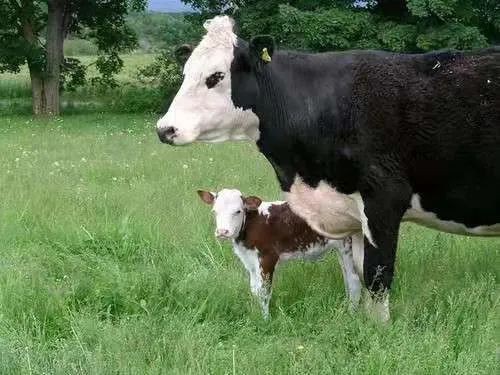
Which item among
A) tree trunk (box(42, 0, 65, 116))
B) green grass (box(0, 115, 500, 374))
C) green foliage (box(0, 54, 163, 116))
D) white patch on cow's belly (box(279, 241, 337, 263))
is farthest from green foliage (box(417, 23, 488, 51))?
white patch on cow's belly (box(279, 241, 337, 263))

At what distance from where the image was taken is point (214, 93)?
512cm

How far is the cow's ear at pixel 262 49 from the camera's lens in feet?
16.8

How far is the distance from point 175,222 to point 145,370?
3591 mm

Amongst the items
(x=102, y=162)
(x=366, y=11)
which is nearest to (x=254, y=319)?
(x=102, y=162)

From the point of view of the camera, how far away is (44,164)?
1259 cm

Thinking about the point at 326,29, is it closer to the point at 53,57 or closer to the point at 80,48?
the point at 53,57

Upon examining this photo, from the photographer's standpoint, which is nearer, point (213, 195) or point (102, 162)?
point (213, 195)

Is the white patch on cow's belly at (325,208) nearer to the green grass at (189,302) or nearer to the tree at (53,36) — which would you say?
the green grass at (189,302)

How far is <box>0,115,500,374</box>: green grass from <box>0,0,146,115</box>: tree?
60.5 feet

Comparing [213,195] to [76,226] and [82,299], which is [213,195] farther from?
[76,226]

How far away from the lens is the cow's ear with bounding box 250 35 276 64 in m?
5.12

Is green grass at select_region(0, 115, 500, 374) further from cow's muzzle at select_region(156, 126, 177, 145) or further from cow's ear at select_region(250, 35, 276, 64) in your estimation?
cow's ear at select_region(250, 35, 276, 64)

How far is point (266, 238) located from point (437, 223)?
1.34m

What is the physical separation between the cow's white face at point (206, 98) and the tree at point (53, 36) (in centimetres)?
2216
